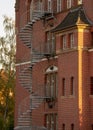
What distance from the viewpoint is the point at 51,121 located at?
4269 centimetres

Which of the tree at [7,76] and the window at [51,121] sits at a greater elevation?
the tree at [7,76]

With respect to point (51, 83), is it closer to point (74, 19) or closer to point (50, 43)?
point (50, 43)

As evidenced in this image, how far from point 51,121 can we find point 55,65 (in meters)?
4.33

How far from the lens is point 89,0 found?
38719 millimetres

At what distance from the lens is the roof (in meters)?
38.5

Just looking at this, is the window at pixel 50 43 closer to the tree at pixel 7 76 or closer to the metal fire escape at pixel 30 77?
the metal fire escape at pixel 30 77

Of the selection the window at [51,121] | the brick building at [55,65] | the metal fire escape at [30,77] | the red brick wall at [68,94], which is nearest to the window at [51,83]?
the brick building at [55,65]

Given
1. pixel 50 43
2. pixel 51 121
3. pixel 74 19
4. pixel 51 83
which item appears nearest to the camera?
pixel 74 19

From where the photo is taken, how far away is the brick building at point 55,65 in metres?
37.9

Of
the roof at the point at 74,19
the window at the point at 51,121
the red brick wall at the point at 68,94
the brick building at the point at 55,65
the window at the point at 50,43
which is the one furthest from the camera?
the window at the point at 50,43

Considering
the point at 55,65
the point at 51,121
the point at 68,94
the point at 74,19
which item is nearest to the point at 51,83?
the point at 55,65

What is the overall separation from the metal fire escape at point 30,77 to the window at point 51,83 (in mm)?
510

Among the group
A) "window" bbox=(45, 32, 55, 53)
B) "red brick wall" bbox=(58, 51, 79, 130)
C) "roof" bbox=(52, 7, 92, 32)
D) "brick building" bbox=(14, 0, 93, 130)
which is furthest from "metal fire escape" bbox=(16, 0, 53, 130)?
"red brick wall" bbox=(58, 51, 79, 130)

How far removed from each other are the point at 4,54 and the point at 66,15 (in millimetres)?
24071
